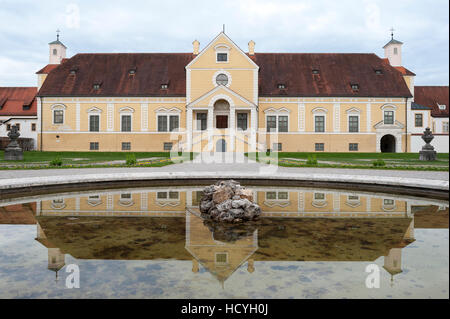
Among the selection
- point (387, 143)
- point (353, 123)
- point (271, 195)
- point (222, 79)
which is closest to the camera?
point (271, 195)

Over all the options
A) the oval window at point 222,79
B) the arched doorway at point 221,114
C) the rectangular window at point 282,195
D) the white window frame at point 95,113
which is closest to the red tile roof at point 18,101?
the white window frame at point 95,113

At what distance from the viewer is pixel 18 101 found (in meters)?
53.2

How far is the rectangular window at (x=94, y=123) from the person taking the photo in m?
41.1

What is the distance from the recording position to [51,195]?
10000 mm

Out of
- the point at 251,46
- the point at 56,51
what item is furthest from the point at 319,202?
the point at 56,51

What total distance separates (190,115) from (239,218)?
104 feet

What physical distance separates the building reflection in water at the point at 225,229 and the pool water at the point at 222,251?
3cm

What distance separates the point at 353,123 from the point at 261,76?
41.0ft

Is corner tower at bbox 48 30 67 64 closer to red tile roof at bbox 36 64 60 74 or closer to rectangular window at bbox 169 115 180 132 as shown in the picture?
red tile roof at bbox 36 64 60 74

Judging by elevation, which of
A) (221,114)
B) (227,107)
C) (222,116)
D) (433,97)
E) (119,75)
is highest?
(119,75)

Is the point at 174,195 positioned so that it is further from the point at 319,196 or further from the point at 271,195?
the point at 319,196

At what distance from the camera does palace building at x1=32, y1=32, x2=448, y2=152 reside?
128 feet

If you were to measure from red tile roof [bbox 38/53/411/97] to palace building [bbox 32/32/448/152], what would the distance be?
0.41 feet

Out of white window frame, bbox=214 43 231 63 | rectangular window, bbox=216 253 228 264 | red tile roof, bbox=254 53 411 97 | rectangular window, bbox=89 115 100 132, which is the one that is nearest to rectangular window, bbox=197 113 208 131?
white window frame, bbox=214 43 231 63
